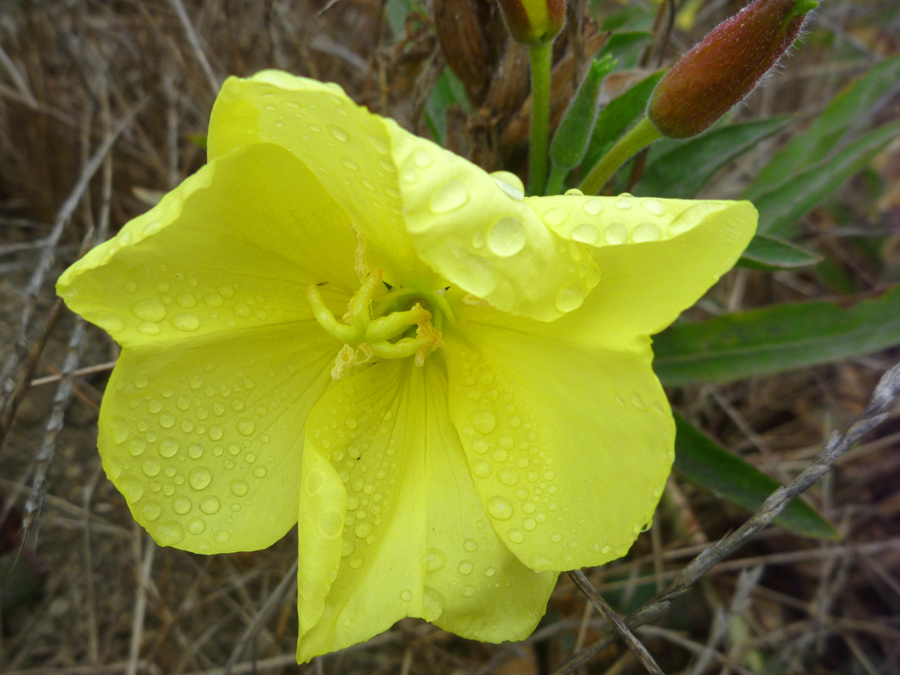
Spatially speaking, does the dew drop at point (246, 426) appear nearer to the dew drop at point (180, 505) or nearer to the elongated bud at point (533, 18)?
the dew drop at point (180, 505)

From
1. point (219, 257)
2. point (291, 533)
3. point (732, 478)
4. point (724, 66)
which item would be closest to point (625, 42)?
point (724, 66)

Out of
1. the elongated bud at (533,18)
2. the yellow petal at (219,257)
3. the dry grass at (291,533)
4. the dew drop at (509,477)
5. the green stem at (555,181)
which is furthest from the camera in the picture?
the dry grass at (291,533)

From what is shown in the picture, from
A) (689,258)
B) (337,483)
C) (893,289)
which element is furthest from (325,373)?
(893,289)

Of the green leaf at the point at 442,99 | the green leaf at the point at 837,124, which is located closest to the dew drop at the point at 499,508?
the green leaf at the point at 442,99

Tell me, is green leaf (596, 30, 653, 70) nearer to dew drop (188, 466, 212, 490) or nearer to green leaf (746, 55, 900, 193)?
green leaf (746, 55, 900, 193)

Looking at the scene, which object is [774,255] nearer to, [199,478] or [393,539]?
[393,539]
